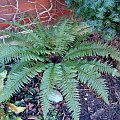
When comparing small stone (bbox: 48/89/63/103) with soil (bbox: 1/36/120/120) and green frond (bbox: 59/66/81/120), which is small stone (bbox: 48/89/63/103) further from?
green frond (bbox: 59/66/81/120)

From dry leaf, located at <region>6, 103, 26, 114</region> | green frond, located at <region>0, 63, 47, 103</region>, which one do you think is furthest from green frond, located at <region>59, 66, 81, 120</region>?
dry leaf, located at <region>6, 103, 26, 114</region>

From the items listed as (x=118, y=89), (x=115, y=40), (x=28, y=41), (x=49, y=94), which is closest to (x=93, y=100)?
(x=118, y=89)

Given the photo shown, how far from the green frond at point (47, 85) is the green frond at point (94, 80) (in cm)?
26

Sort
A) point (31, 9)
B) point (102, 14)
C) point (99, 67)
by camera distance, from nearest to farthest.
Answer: point (102, 14) → point (99, 67) → point (31, 9)

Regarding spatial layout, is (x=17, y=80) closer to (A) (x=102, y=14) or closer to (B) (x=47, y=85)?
(B) (x=47, y=85)

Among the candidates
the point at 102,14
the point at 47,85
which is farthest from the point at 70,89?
the point at 102,14

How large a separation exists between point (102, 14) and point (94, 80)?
645mm

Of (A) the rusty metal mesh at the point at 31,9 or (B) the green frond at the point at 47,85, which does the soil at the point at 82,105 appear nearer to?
(B) the green frond at the point at 47,85

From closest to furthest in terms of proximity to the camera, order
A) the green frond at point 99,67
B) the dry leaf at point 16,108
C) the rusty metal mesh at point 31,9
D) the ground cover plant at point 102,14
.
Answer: the ground cover plant at point 102,14 < the dry leaf at point 16,108 < the green frond at point 99,67 < the rusty metal mesh at point 31,9

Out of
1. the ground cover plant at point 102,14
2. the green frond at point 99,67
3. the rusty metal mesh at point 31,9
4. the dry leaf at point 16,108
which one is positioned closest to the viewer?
the ground cover plant at point 102,14

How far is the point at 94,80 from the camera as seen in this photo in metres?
2.77

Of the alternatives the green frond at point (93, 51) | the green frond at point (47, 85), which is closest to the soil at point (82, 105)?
the green frond at point (47, 85)

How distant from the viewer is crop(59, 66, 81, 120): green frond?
2.68 metres

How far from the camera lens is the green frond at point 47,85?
2.68m
